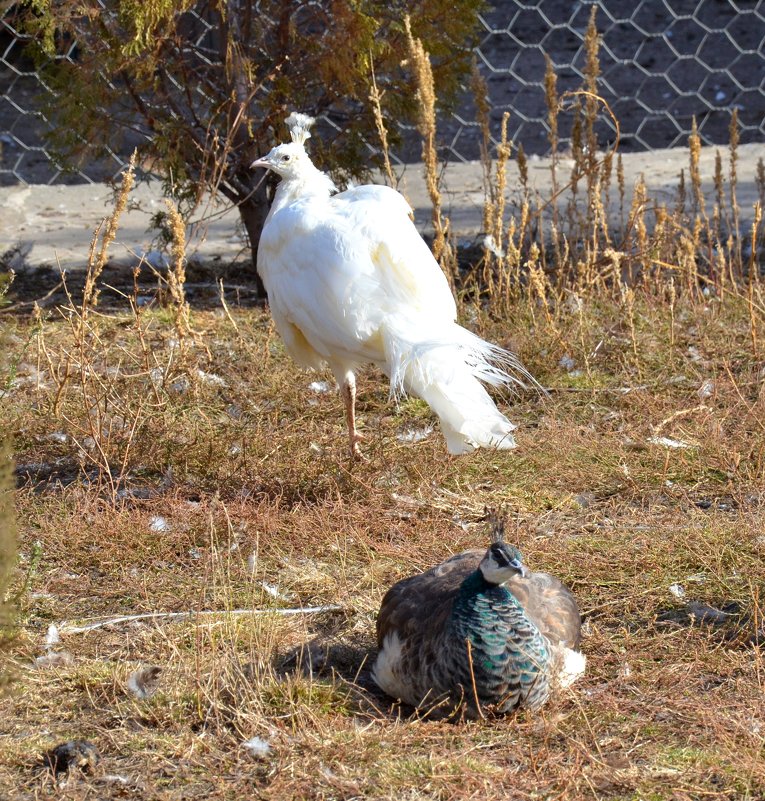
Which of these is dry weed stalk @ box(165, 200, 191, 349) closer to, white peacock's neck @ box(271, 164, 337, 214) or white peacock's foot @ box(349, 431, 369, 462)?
white peacock's neck @ box(271, 164, 337, 214)

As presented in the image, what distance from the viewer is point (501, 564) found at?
2.44 m

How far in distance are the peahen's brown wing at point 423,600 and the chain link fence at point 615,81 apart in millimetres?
5289

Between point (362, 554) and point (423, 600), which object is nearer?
point (423, 600)

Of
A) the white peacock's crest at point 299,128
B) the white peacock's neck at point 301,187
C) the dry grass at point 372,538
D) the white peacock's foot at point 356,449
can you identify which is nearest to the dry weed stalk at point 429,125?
the dry grass at point 372,538

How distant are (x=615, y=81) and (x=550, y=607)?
308 inches

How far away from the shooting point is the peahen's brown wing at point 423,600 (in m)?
2.59

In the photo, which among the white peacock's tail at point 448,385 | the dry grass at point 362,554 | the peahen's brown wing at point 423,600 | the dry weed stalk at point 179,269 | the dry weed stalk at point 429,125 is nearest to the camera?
the dry grass at point 362,554

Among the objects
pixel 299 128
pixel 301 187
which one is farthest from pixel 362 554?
pixel 299 128

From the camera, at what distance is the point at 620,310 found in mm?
4863

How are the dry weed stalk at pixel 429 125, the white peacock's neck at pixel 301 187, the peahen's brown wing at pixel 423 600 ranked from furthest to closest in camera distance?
1. the dry weed stalk at pixel 429 125
2. the white peacock's neck at pixel 301 187
3. the peahen's brown wing at pixel 423 600

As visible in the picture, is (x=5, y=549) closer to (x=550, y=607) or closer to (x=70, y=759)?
(x=70, y=759)

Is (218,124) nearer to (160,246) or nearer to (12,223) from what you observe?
(160,246)

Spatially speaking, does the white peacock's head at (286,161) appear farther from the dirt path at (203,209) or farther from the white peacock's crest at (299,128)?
the dirt path at (203,209)

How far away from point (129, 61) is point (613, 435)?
2415mm
